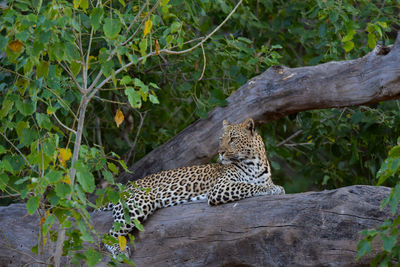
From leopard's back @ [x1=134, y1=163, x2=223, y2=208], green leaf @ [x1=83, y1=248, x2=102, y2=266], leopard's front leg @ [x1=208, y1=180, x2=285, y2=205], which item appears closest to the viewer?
green leaf @ [x1=83, y1=248, x2=102, y2=266]

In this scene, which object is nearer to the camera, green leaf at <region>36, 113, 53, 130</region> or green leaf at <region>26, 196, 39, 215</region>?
green leaf at <region>26, 196, 39, 215</region>

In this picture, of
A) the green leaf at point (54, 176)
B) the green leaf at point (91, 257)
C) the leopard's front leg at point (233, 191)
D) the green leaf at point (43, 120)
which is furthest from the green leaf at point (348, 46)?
the green leaf at point (54, 176)

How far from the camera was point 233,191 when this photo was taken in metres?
7.30

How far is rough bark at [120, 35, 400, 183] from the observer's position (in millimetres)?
7320

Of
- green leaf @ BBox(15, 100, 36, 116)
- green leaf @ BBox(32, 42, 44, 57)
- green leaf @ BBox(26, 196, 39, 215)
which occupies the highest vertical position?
green leaf @ BBox(32, 42, 44, 57)

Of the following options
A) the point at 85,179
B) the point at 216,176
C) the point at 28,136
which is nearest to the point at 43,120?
the point at 28,136

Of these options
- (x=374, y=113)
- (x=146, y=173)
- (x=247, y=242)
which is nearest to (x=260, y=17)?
(x=374, y=113)

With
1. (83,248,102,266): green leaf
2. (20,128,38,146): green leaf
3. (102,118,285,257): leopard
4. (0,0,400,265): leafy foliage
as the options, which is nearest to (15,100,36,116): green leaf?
(0,0,400,265): leafy foliage

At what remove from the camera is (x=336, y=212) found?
19.9 feet

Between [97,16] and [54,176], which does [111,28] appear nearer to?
[97,16]

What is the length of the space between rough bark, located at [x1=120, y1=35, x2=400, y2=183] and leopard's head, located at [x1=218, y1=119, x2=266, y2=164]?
25 cm

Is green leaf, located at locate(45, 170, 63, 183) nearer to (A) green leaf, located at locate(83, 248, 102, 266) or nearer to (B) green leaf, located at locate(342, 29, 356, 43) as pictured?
(A) green leaf, located at locate(83, 248, 102, 266)

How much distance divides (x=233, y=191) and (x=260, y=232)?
92 cm

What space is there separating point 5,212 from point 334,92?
405cm
